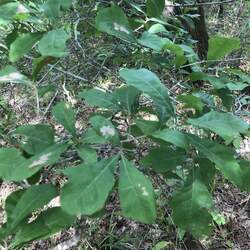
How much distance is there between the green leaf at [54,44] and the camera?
770 mm

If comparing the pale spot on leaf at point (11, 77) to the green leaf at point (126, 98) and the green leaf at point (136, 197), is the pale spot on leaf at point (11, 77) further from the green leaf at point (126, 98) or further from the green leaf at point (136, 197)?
the green leaf at point (136, 197)

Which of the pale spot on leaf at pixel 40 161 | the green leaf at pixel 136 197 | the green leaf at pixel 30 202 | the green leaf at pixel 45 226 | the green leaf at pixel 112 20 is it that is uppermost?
the green leaf at pixel 112 20

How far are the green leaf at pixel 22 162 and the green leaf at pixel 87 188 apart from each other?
0.05 m

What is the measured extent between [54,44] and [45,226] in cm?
35

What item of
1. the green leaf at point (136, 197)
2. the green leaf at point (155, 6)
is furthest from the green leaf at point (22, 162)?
the green leaf at point (155, 6)

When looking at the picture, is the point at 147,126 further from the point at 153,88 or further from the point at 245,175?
the point at 245,175

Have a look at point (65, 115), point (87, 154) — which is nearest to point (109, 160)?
point (87, 154)

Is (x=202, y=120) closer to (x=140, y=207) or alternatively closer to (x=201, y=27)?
(x=140, y=207)

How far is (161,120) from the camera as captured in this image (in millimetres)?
763

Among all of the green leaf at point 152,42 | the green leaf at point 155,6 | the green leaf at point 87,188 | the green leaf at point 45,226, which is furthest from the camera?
the green leaf at point 155,6

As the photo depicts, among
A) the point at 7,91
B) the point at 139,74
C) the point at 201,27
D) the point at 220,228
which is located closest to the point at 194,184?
the point at 139,74

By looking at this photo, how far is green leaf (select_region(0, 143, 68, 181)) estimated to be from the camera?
2.20ft

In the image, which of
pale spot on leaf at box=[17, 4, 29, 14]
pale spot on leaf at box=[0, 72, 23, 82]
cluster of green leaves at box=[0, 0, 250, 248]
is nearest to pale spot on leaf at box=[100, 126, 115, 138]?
cluster of green leaves at box=[0, 0, 250, 248]

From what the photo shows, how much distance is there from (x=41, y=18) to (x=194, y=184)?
515mm
